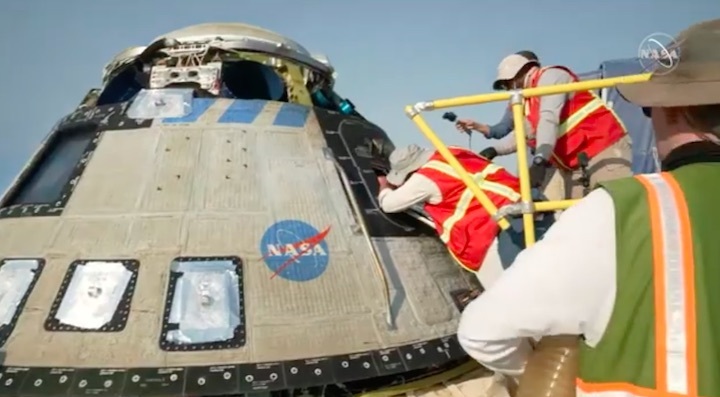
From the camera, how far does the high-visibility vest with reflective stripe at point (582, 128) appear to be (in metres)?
4.16

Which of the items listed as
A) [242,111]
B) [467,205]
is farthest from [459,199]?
[242,111]

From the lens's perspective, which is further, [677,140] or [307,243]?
[307,243]

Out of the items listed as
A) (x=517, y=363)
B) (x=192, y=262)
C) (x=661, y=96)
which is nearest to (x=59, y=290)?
(x=192, y=262)

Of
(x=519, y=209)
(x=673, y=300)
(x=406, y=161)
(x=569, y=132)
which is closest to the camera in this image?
(x=673, y=300)

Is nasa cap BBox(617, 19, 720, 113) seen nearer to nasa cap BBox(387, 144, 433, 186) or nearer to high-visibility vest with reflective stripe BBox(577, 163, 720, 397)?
high-visibility vest with reflective stripe BBox(577, 163, 720, 397)

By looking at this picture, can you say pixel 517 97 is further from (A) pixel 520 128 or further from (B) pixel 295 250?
(B) pixel 295 250

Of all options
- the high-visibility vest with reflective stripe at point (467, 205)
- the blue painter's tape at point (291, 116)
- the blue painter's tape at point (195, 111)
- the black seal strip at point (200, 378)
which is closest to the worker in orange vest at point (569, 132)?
the high-visibility vest with reflective stripe at point (467, 205)

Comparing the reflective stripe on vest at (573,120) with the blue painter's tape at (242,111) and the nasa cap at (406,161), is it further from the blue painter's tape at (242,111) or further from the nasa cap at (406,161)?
the blue painter's tape at (242,111)

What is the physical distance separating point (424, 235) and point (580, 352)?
8.62ft

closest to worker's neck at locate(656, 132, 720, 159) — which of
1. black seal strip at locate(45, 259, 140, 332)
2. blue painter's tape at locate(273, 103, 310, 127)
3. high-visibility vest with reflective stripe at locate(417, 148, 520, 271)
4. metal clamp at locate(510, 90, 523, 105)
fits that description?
metal clamp at locate(510, 90, 523, 105)

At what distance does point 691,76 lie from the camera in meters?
1.41

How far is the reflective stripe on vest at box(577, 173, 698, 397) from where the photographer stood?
4.14 ft

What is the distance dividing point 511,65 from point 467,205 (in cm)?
113

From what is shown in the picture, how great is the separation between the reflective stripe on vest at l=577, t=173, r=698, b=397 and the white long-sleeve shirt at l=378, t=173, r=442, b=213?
8.28ft
